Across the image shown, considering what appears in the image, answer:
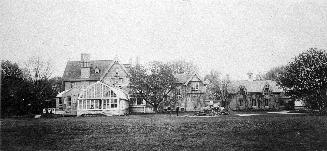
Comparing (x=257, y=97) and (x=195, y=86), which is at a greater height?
(x=195, y=86)

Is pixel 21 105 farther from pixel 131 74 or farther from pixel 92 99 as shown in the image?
pixel 131 74

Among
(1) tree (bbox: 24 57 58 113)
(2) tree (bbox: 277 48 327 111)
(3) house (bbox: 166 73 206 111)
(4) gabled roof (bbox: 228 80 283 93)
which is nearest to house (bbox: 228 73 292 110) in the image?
(4) gabled roof (bbox: 228 80 283 93)

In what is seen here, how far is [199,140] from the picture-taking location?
14047mm

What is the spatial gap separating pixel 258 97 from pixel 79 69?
3102cm

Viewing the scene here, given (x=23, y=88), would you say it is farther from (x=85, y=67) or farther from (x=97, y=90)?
(x=85, y=67)

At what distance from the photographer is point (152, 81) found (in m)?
45.9

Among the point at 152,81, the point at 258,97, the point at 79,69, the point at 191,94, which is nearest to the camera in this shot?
the point at 152,81

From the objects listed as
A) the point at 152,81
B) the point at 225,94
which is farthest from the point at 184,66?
the point at 152,81

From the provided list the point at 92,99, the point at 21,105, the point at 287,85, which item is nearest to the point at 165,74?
the point at 92,99

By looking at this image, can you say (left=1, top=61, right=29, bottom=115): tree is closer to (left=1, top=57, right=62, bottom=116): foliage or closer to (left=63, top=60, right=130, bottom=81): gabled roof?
(left=1, top=57, right=62, bottom=116): foliage

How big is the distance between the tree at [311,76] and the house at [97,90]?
68.6ft

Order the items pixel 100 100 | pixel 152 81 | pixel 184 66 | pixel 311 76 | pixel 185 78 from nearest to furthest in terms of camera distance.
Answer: pixel 311 76 → pixel 100 100 → pixel 152 81 → pixel 185 78 → pixel 184 66

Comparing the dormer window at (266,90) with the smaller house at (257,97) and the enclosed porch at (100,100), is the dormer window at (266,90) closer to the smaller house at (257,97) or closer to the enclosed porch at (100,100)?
the smaller house at (257,97)

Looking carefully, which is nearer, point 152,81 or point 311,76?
point 311,76
